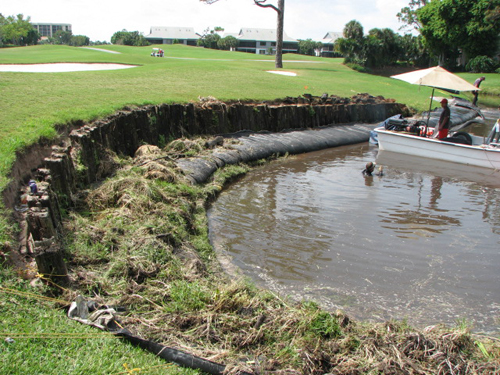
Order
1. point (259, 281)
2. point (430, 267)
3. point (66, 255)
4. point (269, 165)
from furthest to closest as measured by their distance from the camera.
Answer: point (269, 165) < point (430, 267) < point (259, 281) < point (66, 255)

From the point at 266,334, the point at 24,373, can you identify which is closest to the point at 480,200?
the point at 266,334

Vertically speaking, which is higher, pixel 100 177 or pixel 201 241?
pixel 100 177

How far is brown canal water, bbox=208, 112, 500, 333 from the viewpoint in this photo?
6770 millimetres

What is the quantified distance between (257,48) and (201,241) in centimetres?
10015

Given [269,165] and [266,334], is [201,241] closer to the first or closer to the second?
[266,334]

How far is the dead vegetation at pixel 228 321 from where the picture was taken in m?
4.40

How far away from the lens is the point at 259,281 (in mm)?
7184

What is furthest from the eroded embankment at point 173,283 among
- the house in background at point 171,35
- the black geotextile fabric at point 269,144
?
the house in background at point 171,35

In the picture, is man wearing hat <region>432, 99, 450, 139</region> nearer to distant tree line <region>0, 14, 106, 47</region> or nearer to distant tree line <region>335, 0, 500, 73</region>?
distant tree line <region>335, 0, 500, 73</region>

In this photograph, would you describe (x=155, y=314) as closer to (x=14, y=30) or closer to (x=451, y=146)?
(x=451, y=146)

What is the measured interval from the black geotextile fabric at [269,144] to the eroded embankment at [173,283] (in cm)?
130

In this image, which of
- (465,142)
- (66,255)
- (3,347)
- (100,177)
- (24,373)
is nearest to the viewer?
(24,373)

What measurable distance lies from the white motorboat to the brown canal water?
1439 millimetres

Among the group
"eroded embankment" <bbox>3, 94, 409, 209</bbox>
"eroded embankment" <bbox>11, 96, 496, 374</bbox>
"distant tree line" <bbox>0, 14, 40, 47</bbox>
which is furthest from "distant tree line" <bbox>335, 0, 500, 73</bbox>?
"distant tree line" <bbox>0, 14, 40, 47</bbox>
